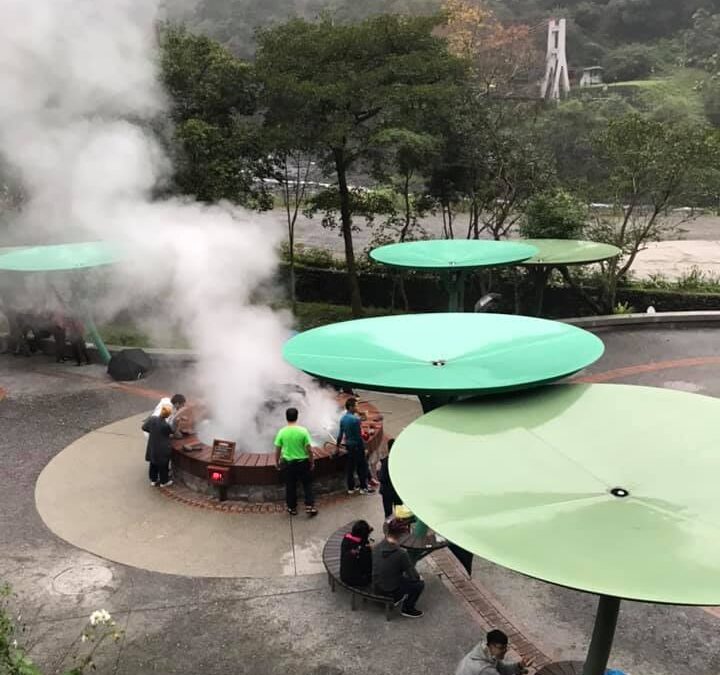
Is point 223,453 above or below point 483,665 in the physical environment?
below

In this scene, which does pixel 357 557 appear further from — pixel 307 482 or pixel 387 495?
pixel 307 482

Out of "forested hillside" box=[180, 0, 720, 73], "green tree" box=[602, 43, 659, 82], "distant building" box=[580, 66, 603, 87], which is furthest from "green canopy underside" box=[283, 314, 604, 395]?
"green tree" box=[602, 43, 659, 82]

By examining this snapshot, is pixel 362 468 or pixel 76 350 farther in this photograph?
pixel 76 350

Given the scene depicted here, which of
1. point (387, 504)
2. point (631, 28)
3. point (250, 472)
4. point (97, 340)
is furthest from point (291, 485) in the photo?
point (631, 28)

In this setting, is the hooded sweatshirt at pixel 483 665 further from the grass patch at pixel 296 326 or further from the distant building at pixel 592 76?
the distant building at pixel 592 76

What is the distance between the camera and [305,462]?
7.80 metres

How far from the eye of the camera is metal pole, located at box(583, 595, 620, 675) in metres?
4.45

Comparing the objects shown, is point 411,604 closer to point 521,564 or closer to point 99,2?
point 521,564

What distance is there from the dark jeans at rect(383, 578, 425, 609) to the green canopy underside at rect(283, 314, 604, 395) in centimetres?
164

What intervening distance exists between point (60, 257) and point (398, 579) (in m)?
8.63

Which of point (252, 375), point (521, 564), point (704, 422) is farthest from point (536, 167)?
point (521, 564)

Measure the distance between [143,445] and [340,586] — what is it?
442 centimetres

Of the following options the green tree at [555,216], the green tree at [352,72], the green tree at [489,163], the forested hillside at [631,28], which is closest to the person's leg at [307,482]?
the green tree at [352,72]

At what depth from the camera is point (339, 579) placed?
21.1ft
